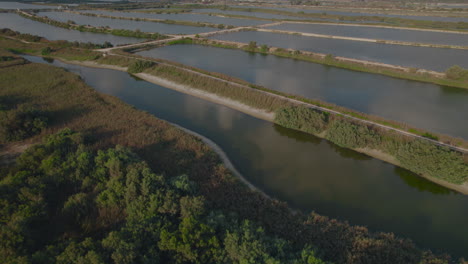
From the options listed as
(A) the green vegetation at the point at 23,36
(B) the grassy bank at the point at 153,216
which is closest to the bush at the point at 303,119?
(B) the grassy bank at the point at 153,216

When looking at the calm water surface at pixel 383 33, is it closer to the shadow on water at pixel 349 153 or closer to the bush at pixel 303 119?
the bush at pixel 303 119

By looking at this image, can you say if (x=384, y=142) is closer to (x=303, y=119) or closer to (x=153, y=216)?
(x=303, y=119)

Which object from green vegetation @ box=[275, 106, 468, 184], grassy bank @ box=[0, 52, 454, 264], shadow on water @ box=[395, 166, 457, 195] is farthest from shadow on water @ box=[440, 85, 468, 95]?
grassy bank @ box=[0, 52, 454, 264]

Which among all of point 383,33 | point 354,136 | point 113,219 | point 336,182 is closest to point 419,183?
point 354,136

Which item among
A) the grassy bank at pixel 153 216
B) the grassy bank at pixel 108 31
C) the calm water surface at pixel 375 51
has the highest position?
the grassy bank at pixel 108 31

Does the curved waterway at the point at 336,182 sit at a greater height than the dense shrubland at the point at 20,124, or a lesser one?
lesser

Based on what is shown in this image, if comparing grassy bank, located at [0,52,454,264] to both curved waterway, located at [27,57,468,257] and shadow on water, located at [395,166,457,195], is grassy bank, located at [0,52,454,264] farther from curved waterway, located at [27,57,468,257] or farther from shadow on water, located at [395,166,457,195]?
shadow on water, located at [395,166,457,195]
